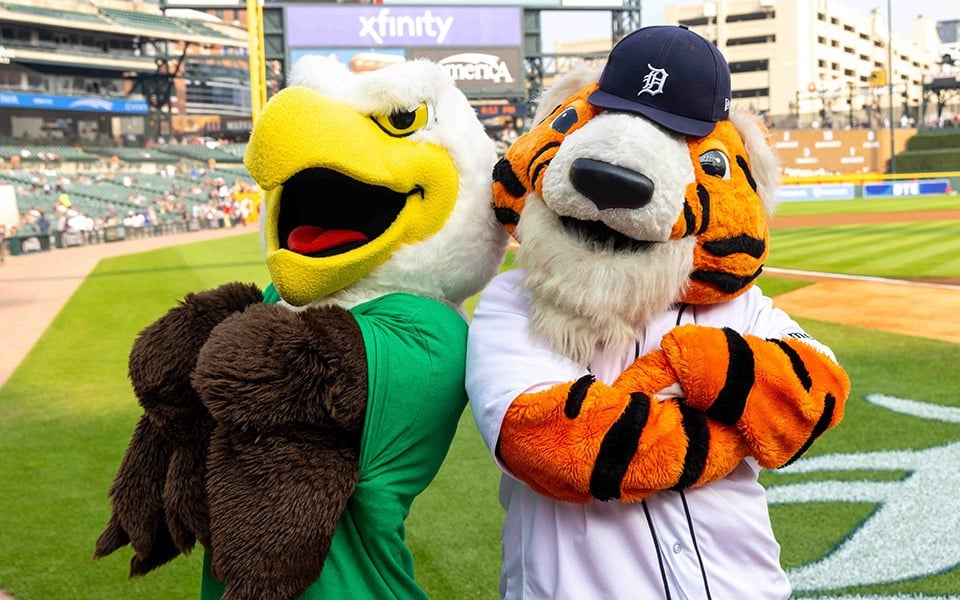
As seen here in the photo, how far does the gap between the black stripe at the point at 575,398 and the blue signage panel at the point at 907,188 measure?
39502 millimetres

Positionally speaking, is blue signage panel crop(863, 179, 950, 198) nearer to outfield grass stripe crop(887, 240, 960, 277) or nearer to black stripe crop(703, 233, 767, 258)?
outfield grass stripe crop(887, 240, 960, 277)

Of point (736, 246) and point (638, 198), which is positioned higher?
point (638, 198)

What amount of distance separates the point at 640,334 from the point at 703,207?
0.94 feet

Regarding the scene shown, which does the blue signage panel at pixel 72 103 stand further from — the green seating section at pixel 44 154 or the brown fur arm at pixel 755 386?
the brown fur arm at pixel 755 386

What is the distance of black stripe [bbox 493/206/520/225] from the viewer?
77.9 inches

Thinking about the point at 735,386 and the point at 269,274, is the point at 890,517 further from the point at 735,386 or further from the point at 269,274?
the point at 269,274

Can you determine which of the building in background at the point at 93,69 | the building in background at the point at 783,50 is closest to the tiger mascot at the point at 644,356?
the building in background at the point at 93,69

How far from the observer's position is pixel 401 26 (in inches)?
1339

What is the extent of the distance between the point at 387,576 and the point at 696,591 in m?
0.65

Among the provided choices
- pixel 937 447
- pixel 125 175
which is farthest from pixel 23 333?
pixel 125 175

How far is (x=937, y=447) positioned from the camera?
17.3 ft

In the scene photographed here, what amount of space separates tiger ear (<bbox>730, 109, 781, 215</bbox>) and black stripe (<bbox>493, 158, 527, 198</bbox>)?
50cm

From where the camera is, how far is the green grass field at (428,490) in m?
4.01

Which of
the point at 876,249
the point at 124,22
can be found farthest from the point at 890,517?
the point at 124,22
